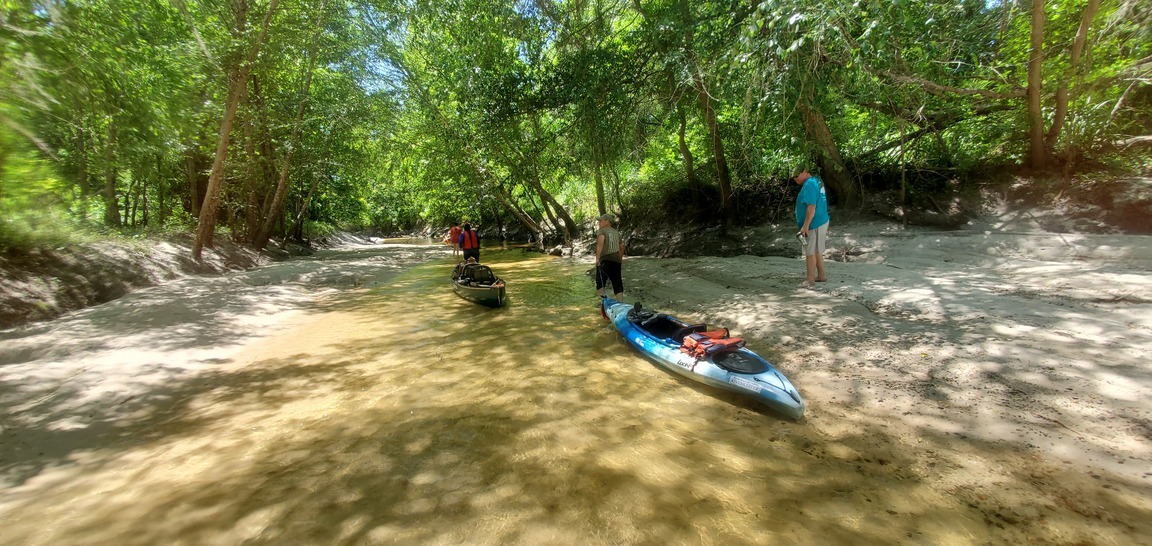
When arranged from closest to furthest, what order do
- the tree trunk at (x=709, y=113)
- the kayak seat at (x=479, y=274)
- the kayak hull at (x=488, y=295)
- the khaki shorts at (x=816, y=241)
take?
the khaki shorts at (x=816, y=241)
the tree trunk at (x=709, y=113)
the kayak hull at (x=488, y=295)
the kayak seat at (x=479, y=274)

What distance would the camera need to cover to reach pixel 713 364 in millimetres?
4109

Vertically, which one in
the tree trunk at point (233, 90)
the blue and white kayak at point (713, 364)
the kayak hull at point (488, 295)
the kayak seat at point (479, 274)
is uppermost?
the tree trunk at point (233, 90)

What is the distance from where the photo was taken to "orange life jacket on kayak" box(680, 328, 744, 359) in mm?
4164

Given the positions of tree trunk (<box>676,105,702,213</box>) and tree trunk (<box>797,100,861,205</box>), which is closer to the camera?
tree trunk (<box>797,100,861,205</box>)

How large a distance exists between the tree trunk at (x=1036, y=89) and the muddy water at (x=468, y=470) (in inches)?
295

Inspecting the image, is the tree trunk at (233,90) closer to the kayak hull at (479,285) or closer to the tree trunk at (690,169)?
the kayak hull at (479,285)

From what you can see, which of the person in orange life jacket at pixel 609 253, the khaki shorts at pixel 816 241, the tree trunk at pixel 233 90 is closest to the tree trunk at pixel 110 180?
the tree trunk at pixel 233 90

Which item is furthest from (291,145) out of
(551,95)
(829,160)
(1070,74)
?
(1070,74)

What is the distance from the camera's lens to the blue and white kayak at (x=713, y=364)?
3557 mm

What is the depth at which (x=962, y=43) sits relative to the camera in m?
6.48

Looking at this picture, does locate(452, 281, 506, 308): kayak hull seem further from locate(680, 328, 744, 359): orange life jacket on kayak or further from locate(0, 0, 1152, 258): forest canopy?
locate(680, 328, 744, 359): orange life jacket on kayak

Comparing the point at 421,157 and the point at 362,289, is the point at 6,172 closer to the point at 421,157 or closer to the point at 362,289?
the point at 362,289

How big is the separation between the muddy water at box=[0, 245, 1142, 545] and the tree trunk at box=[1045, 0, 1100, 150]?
776cm

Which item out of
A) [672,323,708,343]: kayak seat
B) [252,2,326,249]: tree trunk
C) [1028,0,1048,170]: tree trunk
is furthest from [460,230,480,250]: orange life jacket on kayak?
[1028,0,1048,170]: tree trunk
